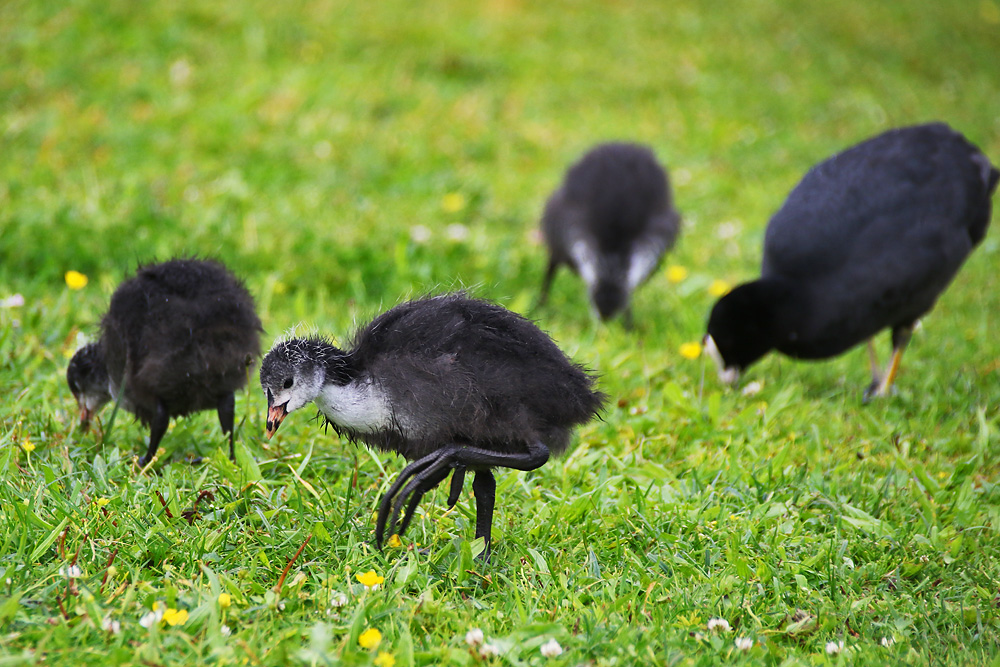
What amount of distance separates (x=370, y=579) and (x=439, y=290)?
1.29 metres

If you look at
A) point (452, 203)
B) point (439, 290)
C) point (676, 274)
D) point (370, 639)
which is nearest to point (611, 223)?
point (676, 274)

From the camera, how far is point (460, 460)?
2957 millimetres

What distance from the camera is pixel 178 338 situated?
144 inches

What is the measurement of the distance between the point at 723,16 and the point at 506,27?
321 centimetres

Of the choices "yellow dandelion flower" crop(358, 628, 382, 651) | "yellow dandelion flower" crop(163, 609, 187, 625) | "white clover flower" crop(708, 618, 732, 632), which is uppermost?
"yellow dandelion flower" crop(163, 609, 187, 625)

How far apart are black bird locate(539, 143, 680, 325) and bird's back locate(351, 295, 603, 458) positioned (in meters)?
2.91

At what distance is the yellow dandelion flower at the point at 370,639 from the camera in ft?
8.34

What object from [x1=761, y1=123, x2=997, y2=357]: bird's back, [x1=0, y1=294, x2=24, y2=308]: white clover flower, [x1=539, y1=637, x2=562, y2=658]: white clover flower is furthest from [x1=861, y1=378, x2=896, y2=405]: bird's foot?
[x1=0, y1=294, x2=24, y2=308]: white clover flower

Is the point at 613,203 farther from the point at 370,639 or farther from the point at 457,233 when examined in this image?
the point at 370,639

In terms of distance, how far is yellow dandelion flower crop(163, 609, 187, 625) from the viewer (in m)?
2.54

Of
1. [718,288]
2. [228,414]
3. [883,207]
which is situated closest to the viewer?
[228,414]

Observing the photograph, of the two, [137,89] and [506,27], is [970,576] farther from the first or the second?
[506,27]

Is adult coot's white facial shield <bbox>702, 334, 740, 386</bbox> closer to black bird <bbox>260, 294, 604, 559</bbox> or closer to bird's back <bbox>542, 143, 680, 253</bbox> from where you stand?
bird's back <bbox>542, 143, 680, 253</bbox>

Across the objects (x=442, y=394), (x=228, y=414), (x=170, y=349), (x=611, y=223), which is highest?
(x=442, y=394)
